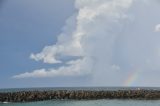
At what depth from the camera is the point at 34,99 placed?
73.9 meters

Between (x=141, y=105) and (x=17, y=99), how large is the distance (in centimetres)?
2388

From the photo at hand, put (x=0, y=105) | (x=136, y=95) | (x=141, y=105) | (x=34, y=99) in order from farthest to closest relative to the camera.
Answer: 1. (x=136, y=95)
2. (x=34, y=99)
3. (x=0, y=105)
4. (x=141, y=105)

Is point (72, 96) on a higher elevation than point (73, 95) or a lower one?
lower

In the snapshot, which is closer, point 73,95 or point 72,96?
point 72,96

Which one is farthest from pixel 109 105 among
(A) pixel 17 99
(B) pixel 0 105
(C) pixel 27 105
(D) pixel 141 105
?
(A) pixel 17 99

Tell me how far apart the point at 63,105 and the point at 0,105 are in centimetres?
971

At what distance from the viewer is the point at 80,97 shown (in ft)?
252

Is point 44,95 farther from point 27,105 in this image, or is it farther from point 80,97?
point 27,105

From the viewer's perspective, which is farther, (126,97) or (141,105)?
(126,97)

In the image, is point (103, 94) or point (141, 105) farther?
point (103, 94)

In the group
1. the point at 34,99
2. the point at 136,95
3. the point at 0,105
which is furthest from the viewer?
the point at 136,95

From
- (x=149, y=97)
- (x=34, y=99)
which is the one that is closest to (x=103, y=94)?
(x=149, y=97)

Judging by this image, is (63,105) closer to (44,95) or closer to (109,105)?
(109,105)

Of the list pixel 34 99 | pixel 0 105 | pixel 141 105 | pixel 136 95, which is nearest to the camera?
pixel 141 105
